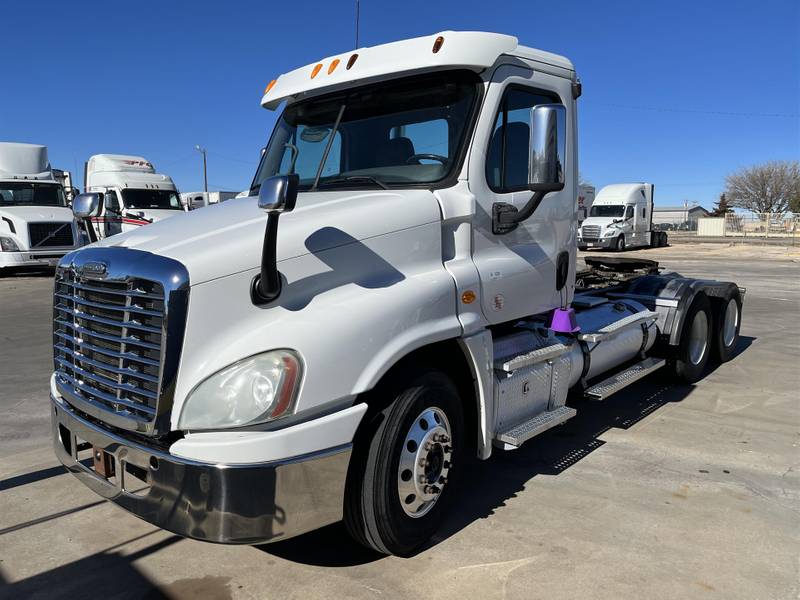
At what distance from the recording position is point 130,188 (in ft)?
66.6

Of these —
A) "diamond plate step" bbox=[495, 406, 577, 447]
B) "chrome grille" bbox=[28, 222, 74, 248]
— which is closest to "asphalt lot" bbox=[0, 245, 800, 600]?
"diamond plate step" bbox=[495, 406, 577, 447]

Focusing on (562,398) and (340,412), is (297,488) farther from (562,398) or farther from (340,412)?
(562,398)

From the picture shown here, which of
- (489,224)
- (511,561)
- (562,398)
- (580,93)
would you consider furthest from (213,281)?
(580,93)

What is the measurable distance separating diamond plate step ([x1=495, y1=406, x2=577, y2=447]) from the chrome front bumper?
1241 millimetres

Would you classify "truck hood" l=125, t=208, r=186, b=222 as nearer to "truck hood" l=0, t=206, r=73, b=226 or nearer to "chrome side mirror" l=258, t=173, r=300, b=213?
"truck hood" l=0, t=206, r=73, b=226

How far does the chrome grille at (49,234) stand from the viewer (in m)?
17.9

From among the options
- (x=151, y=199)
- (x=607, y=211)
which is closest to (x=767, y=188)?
(x=607, y=211)

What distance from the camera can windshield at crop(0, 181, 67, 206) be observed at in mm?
18812

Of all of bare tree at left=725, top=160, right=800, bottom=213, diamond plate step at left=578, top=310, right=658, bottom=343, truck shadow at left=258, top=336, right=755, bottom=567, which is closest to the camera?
truck shadow at left=258, top=336, right=755, bottom=567

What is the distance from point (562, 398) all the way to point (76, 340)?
3.13 m

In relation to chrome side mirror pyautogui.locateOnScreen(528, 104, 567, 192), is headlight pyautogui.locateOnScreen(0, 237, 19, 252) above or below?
below

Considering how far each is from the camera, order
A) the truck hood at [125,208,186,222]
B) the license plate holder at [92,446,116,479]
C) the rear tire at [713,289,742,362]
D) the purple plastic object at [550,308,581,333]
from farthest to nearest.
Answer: the truck hood at [125,208,186,222]
the rear tire at [713,289,742,362]
the purple plastic object at [550,308,581,333]
the license plate holder at [92,446,116,479]

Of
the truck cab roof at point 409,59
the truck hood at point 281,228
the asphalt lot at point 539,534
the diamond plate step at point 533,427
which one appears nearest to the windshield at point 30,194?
the asphalt lot at point 539,534

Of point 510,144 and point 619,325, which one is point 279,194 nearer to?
point 510,144
